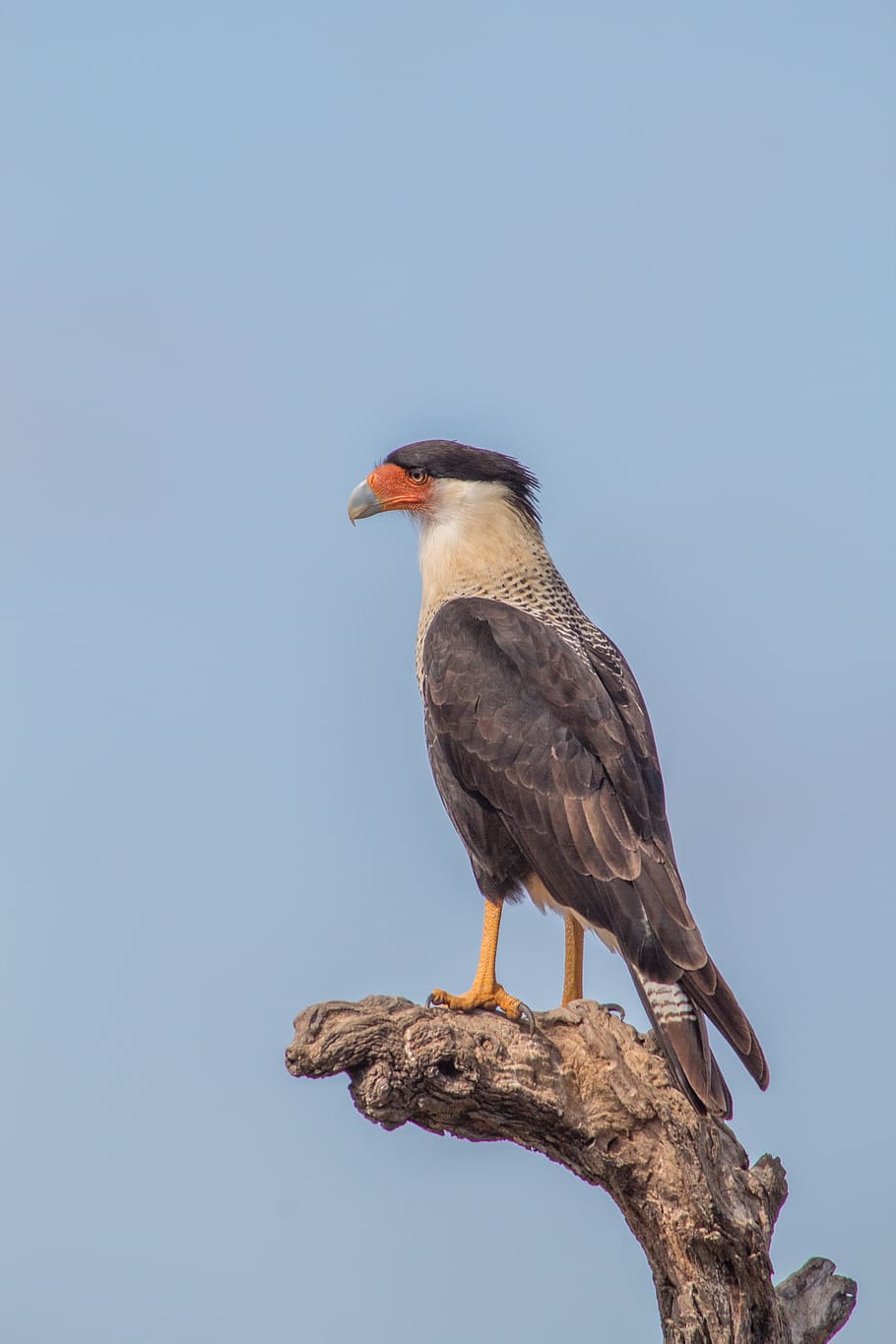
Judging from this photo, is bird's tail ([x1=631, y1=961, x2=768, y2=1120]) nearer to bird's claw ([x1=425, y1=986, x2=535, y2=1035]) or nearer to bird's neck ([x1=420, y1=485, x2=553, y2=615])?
bird's claw ([x1=425, y1=986, x2=535, y2=1035])

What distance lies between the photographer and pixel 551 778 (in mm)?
6551

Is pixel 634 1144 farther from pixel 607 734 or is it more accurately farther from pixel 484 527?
pixel 484 527

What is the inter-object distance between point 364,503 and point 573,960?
257 centimetres

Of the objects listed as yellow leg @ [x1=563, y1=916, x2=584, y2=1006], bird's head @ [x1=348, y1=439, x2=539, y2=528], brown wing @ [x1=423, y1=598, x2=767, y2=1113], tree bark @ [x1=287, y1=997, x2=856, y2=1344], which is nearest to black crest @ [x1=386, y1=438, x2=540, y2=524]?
bird's head @ [x1=348, y1=439, x2=539, y2=528]

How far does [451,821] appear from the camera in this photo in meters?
6.96

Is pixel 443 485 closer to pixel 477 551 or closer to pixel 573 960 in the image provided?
pixel 477 551

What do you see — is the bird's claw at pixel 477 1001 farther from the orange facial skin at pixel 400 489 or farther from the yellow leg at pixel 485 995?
the orange facial skin at pixel 400 489

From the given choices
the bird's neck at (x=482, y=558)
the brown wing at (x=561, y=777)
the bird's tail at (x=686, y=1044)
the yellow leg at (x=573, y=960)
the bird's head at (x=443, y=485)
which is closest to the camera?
the bird's tail at (x=686, y=1044)

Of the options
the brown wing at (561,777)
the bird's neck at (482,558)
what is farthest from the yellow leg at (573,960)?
the bird's neck at (482,558)

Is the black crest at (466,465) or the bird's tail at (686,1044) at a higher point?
the black crest at (466,465)

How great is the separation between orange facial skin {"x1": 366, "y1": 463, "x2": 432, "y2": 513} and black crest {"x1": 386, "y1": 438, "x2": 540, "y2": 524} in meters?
0.05

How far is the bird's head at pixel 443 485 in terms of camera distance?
7.76m

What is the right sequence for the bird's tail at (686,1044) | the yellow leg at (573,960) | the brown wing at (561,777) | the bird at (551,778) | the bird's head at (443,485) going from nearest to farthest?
the bird's tail at (686,1044) → the bird at (551,778) → the brown wing at (561,777) → the yellow leg at (573,960) → the bird's head at (443,485)

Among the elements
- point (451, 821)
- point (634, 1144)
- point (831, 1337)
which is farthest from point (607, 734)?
point (831, 1337)
